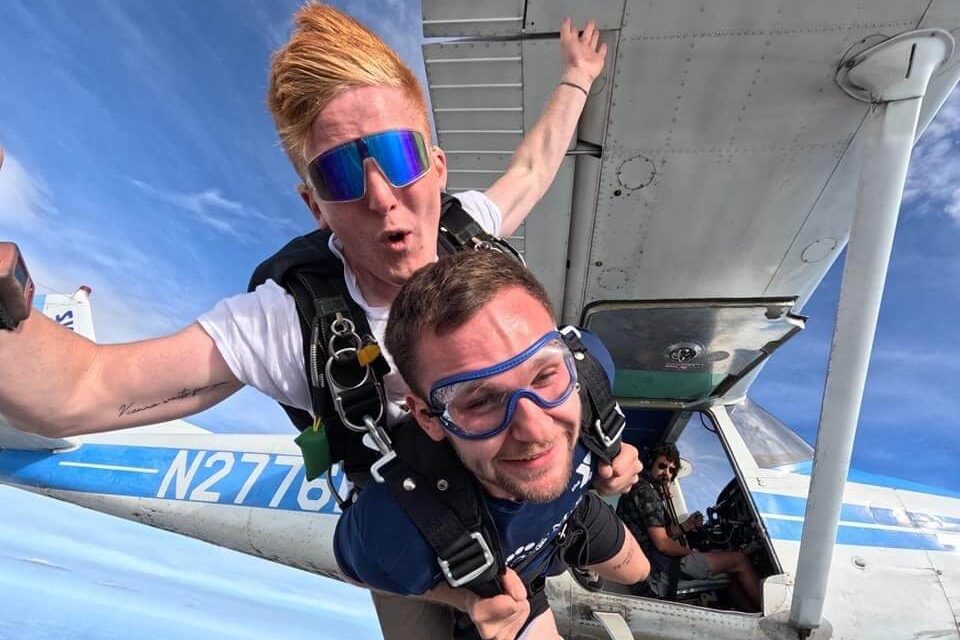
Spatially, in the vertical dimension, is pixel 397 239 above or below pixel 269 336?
above

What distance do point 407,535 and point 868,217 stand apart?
1980 mm

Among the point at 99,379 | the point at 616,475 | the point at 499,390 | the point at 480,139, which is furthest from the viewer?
the point at 480,139

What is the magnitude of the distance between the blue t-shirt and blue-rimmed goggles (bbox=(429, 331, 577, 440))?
0.81ft

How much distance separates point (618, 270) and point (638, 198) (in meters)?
0.52

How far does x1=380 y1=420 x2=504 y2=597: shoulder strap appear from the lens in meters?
1.17

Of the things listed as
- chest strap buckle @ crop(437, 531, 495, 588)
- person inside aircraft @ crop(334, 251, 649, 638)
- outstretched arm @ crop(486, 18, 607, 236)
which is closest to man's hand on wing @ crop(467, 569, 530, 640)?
person inside aircraft @ crop(334, 251, 649, 638)

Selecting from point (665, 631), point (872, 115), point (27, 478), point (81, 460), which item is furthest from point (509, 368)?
point (27, 478)

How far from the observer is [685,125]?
2086mm

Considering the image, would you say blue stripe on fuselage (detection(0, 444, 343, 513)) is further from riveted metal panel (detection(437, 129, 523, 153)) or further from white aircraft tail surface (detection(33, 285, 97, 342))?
Answer: riveted metal panel (detection(437, 129, 523, 153))

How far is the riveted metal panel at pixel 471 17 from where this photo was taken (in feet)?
5.71

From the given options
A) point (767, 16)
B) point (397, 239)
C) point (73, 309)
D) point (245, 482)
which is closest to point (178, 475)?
point (245, 482)

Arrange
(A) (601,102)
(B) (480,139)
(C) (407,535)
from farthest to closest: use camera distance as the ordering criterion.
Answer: (B) (480,139) < (A) (601,102) < (C) (407,535)

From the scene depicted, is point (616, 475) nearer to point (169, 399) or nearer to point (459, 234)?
point (459, 234)

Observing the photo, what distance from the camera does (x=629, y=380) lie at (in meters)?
3.98
